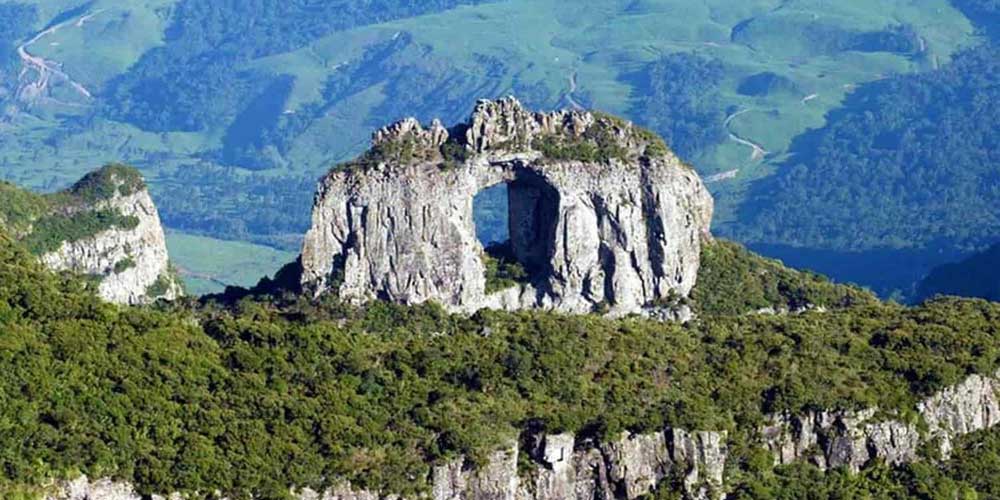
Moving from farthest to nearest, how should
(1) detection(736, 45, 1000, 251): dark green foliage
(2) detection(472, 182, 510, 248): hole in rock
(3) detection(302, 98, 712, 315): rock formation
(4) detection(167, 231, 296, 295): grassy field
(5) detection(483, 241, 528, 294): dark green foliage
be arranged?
(2) detection(472, 182, 510, 248): hole in rock < (1) detection(736, 45, 1000, 251): dark green foliage < (4) detection(167, 231, 296, 295): grassy field < (5) detection(483, 241, 528, 294): dark green foliage < (3) detection(302, 98, 712, 315): rock formation

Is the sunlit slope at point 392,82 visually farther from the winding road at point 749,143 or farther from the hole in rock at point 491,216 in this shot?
the hole in rock at point 491,216

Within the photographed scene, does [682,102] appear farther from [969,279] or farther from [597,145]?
[597,145]

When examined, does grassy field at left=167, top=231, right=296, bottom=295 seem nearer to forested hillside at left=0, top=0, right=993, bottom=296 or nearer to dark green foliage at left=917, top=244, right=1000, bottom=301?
forested hillside at left=0, top=0, right=993, bottom=296

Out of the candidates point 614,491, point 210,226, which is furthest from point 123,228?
point 210,226

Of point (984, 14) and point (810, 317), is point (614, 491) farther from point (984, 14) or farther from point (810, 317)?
point (984, 14)

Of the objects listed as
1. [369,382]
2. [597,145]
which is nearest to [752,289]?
[597,145]

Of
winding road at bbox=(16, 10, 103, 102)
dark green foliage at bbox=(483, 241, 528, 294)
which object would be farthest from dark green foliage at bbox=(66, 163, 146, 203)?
winding road at bbox=(16, 10, 103, 102)
